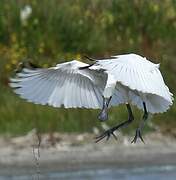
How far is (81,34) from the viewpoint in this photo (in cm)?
1519

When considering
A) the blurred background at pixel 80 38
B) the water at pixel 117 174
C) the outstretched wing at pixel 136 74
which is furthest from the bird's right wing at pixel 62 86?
the blurred background at pixel 80 38

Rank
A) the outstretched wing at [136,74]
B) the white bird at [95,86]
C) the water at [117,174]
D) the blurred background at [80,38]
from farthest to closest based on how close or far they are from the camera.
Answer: the blurred background at [80,38]
the water at [117,174]
the white bird at [95,86]
the outstretched wing at [136,74]

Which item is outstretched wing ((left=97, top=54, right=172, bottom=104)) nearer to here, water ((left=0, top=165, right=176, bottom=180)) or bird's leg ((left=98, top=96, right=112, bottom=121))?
bird's leg ((left=98, top=96, right=112, bottom=121))

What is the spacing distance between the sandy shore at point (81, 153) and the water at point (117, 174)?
0.24m

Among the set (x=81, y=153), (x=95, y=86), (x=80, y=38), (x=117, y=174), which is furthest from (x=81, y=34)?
(x=95, y=86)

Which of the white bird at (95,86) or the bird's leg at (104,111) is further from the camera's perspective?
the white bird at (95,86)

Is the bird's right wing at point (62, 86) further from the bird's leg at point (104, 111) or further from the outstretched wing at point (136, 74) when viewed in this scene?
the outstretched wing at point (136, 74)

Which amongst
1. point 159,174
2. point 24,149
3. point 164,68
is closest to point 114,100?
point 159,174

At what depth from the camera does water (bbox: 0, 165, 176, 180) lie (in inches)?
467

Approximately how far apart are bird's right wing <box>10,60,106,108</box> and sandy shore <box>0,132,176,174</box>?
4.22 meters

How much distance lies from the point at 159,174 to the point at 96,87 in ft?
13.8

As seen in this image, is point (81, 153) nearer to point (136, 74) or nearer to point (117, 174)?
point (117, 174)

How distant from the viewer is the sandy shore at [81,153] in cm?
1263

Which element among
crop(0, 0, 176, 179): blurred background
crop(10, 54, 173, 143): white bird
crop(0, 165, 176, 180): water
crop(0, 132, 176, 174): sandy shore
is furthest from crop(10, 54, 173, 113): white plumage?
crop(0, 0, 176, 179): blurred background
